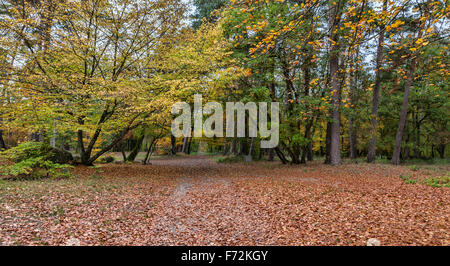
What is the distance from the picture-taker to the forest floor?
14.0 ft

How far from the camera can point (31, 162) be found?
812 centimetres

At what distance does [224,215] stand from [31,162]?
7282 millimetres

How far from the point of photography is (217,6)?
64.0 feet

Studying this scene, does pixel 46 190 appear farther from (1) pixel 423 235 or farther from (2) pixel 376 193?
(2) pixel 376 193

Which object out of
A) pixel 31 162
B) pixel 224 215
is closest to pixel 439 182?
pixel 224 215

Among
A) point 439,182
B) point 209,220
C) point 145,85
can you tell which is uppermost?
point 145,85

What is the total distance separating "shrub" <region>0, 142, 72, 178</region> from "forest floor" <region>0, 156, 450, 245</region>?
2.66 feet

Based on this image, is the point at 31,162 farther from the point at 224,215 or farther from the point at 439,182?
the point at 439,182

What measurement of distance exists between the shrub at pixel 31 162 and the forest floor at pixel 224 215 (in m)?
0.81

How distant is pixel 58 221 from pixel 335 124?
46.3 feet

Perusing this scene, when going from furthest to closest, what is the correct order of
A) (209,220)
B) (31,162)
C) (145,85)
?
(145,85) < (31,162) < (209,220)

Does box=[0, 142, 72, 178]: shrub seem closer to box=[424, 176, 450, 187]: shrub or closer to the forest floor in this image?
the forest floor

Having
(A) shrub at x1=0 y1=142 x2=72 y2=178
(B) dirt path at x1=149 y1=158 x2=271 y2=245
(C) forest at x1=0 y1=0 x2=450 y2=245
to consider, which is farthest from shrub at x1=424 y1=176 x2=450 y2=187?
(A) shrub at x1=0 y1=142 x2=72 y2=178
